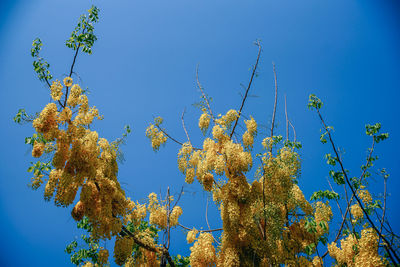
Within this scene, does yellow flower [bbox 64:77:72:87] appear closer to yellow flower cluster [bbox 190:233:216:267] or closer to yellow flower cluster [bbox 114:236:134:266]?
yellow flower cluster [bbox 114:236:134:266]

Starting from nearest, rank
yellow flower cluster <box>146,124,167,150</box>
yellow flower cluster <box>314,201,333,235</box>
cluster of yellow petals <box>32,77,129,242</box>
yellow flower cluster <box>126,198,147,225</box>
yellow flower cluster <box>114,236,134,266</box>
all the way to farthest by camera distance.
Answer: cluster of yellow petals <box>32,77,129,242</box> < yellow flower cluster <box>114,236,134,266</box> < yellow flower cluster <box>126,198,147,225</box> < yellow flower cluster <box>314,201,333,235</box> < yellow flower cluster <box>146,124,167,150</box>

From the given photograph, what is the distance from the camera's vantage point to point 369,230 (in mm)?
3951

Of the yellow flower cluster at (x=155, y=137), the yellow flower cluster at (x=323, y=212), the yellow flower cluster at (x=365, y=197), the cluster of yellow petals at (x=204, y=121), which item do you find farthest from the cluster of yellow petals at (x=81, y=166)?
the yellow flower cluster at (x=365, y=197)

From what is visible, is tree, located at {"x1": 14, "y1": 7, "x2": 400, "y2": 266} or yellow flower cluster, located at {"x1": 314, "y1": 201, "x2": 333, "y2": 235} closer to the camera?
tree, located at {"x1": 14, "y1": 7, "x2": 400, "y2": 266}

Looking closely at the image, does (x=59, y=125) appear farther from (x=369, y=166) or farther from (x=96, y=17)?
(x=369, y=166)

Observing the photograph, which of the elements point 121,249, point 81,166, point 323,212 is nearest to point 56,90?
point 81,166

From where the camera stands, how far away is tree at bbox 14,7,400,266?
362 centimetres

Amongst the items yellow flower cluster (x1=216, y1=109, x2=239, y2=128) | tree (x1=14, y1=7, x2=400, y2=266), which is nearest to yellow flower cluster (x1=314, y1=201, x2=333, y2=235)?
tree (x1=14, y1=7, x2=400, y2=266)

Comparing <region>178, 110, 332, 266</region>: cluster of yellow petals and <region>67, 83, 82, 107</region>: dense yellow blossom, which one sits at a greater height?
<region>67, 83, 82, 107</region>: dense yellow blossom

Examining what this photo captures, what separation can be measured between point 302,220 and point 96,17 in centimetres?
560

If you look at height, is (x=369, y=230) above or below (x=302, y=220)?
below

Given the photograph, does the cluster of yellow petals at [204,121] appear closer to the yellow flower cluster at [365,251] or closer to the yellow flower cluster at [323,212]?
the yellow flower cluster at [323,212]

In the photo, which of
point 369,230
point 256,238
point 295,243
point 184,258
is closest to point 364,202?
point 369,230

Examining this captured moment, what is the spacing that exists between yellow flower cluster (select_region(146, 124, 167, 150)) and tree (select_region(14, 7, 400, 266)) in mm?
766
